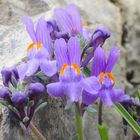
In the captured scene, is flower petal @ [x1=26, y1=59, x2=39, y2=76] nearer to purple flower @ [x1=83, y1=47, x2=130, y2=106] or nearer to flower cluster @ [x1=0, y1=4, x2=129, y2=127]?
flower cluster @ [x1=0, y1=4, x2=129, y2=127]

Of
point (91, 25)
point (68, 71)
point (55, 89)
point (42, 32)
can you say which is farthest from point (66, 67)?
point (91, 25)

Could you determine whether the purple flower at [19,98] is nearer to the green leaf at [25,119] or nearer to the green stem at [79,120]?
the green leaf at [25,119]

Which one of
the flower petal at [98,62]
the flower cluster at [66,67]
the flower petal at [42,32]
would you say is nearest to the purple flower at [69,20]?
the flower cluster at [66,67]

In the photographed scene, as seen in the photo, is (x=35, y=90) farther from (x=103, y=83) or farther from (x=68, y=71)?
(x=103, y=83)

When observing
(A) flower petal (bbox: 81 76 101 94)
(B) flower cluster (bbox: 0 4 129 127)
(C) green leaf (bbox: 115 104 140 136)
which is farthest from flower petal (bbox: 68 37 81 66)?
(C) green leaf (bbox: 115 104 140 136)

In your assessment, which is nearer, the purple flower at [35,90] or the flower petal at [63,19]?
the purple flower at [35,90]

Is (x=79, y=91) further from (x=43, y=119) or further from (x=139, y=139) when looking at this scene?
(x=139, y=139)
